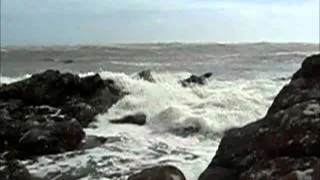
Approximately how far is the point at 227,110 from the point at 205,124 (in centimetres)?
213

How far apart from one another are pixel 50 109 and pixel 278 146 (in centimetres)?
1124

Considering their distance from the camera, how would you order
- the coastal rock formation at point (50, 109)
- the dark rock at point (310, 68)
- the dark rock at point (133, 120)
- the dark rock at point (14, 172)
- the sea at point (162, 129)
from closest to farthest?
the dark rock at point (310, 68) → the dark rock at point (14, 172) → the sea at point (162, 129) → the coastal rock formation at point (50, 109) → the dark rock at point (133, 120)

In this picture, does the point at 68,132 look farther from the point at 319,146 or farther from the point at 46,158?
the point at 319,146

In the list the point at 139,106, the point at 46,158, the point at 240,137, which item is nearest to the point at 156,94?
the point at 139,106

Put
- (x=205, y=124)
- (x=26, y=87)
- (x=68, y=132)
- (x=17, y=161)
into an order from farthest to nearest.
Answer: (x=26, y=87) < (x=205, y=124) < (x=68, y=132) < (x=17, y=161)

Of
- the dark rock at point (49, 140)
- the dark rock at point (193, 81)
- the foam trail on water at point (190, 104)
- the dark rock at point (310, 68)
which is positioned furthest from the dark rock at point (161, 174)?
the dark rock at point (193, 81)

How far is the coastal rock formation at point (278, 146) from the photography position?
554 centimetres

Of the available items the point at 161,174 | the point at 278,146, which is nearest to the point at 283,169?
the point at 278,146

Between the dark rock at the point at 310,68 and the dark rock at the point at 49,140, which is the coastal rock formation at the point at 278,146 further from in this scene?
the dark rock at the point at 49,140

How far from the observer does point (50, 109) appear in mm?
16547

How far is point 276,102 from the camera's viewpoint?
7.50 metres

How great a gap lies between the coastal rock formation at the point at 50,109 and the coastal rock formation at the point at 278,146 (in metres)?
5.80

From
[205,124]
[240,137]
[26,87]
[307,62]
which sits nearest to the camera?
[240,137]

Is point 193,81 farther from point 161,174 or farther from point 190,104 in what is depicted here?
point 161,174
